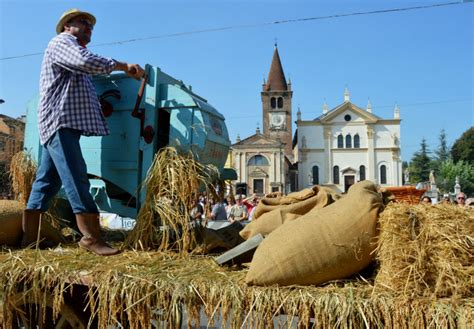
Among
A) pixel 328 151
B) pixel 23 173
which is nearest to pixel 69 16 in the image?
pixel 23 173

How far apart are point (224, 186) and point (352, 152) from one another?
205ft

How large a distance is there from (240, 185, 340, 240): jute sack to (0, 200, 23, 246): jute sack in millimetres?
1739

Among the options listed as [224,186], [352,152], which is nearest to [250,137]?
[352,152]

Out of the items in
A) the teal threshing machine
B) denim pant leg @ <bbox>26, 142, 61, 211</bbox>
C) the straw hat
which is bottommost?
denim pant leg @ <bbox>26, 142, 61, 211</bbox>

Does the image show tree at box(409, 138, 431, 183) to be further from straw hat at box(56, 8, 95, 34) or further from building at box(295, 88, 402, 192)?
straw hat at box(56, 8, 95, 34)

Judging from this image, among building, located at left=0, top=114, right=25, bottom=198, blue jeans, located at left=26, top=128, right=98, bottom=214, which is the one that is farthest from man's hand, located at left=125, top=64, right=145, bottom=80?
building, located at left=0, top=114, right=25, bottom=198

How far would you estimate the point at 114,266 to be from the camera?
2406 millimetres

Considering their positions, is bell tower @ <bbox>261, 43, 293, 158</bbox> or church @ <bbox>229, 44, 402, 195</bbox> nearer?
church @ <bbox>229, 44, 402, 195</bbox>

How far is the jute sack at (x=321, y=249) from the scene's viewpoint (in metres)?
2.00

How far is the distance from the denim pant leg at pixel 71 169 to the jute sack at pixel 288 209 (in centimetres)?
111

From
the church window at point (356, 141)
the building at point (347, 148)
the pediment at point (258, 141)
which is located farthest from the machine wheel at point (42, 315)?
the church window at point (356, 141)

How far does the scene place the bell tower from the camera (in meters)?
73.6

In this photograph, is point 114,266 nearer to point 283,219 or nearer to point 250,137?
point 283,219

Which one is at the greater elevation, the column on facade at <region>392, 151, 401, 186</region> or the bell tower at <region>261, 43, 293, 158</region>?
the bell tower at <region>261, 43, 293, 158</region>
